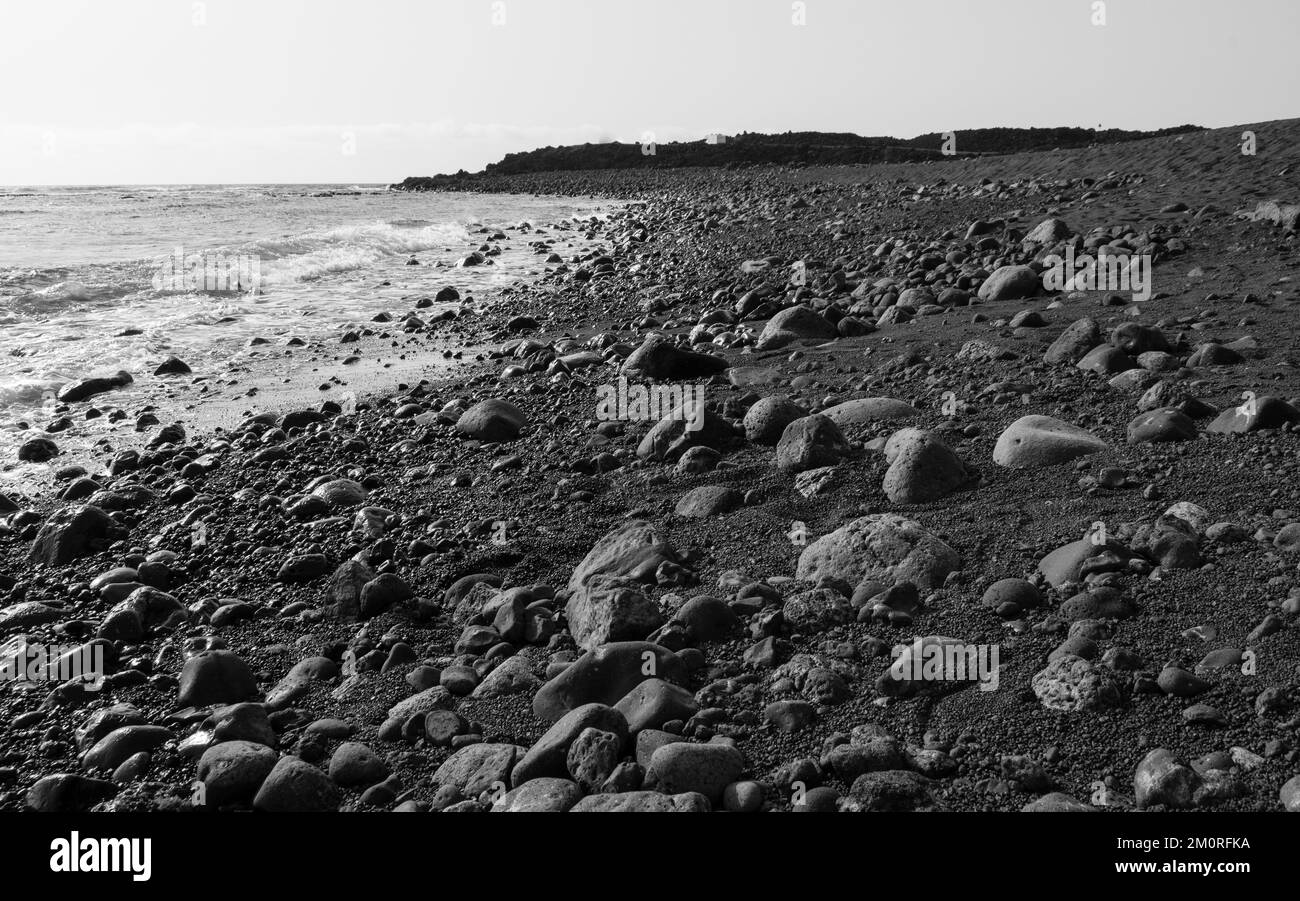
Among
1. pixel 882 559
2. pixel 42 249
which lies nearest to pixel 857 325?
pixel 882 559

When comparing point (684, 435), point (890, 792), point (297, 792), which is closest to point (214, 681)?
point (297, 792)

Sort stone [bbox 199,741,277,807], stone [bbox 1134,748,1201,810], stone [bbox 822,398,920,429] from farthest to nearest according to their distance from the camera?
stone [bbox 822,398,920,429] → stone [bbox 199,741,277,807] → stone [bbox 1134,748,1201,810]

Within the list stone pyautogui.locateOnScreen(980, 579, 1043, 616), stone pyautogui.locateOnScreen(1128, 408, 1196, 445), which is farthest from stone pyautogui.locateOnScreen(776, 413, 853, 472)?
stone pyautogui.locateOnScreen(980, 579, 1043, 616)

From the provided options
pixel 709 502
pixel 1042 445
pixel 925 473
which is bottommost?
pixel 709 502

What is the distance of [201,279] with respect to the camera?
56.3 ft

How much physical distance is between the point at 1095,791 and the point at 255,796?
269 cm

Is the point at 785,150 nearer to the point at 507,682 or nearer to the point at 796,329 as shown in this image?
the point at 796,329

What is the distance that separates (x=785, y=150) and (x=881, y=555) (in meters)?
56.6

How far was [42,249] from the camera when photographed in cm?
2094

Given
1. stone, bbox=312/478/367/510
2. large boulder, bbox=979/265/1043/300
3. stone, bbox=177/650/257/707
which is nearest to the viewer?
stone, bbox=177/650/257/707

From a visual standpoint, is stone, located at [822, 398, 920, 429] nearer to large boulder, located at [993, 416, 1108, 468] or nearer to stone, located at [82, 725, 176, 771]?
large boulder, located at [993, 416, 1108, 468]

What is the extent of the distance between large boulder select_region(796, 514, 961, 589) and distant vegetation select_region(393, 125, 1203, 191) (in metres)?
35.3

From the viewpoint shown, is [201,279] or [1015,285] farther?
[201,279]

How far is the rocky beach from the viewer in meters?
3.12
